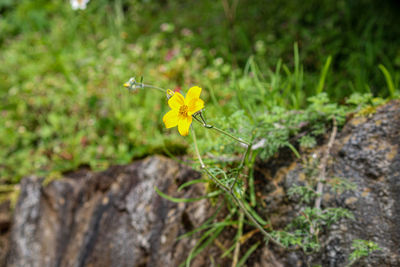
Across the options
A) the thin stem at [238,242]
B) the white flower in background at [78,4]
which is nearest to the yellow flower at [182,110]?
the thin stem at [238,242]

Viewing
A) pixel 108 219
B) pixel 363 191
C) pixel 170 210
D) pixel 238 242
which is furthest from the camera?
pixel 108 219

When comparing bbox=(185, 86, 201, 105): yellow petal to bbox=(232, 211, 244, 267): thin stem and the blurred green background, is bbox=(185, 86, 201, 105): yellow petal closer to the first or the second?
bbox=(232, 211, 244, 267): thin stem

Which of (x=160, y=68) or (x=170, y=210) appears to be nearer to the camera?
(x=170, y=210)

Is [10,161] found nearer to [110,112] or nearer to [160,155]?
[110,112]

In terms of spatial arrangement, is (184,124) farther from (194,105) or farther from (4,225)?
(4,225)

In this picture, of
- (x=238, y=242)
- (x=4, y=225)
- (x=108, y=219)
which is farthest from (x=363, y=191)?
(x=4, y=225)

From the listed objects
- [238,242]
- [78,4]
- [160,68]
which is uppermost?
[78,4]

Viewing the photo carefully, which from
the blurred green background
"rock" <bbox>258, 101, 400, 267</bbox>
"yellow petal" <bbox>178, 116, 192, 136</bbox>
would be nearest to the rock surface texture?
"rock" <bbox>258, 101, 400, 267</bbox>

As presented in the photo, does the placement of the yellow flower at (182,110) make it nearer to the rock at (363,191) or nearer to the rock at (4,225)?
the rock at (363,191)

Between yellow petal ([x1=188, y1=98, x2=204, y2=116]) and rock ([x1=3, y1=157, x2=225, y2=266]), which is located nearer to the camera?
yellow petal ([x1=188, y1=98, x2=204, y2=116])
